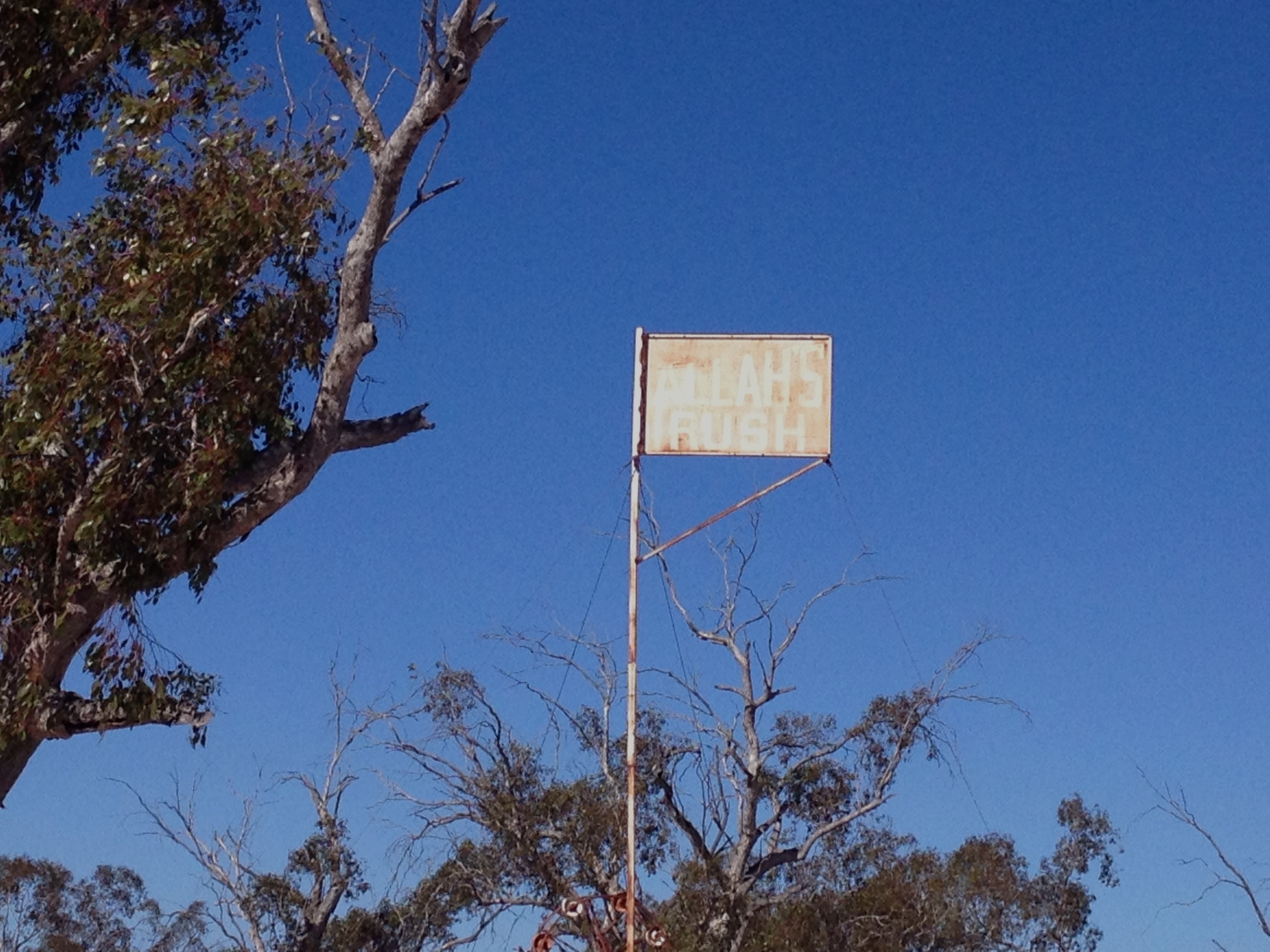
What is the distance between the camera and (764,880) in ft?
79.4

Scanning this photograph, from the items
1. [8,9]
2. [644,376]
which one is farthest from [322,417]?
[8,9]

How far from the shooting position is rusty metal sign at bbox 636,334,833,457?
961cm

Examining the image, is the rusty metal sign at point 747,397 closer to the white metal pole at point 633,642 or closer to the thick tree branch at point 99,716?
the white metal pole at point 633,642

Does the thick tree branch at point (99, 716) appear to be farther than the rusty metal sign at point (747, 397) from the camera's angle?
Yes

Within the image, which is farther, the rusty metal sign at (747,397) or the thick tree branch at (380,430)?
the thick tree branch at (380,430)

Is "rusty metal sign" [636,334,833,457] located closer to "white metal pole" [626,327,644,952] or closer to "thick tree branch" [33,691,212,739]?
"white metal pole" [626,327,644,952]

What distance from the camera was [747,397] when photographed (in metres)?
9.60

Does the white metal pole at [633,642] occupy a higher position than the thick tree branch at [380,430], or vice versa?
the thick tree branch at [380,430]

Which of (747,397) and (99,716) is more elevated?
(747,397)

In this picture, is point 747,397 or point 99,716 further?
point 99,716

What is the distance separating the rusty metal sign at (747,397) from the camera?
961 centimetres

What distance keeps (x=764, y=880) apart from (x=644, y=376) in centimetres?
1580

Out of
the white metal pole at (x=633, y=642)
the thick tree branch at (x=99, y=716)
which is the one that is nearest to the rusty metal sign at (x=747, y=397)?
the white metal pole at (x=633, y=642)

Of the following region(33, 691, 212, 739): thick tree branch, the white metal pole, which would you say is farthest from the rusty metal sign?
region(33, 691, 212, 739): thick tree branch
